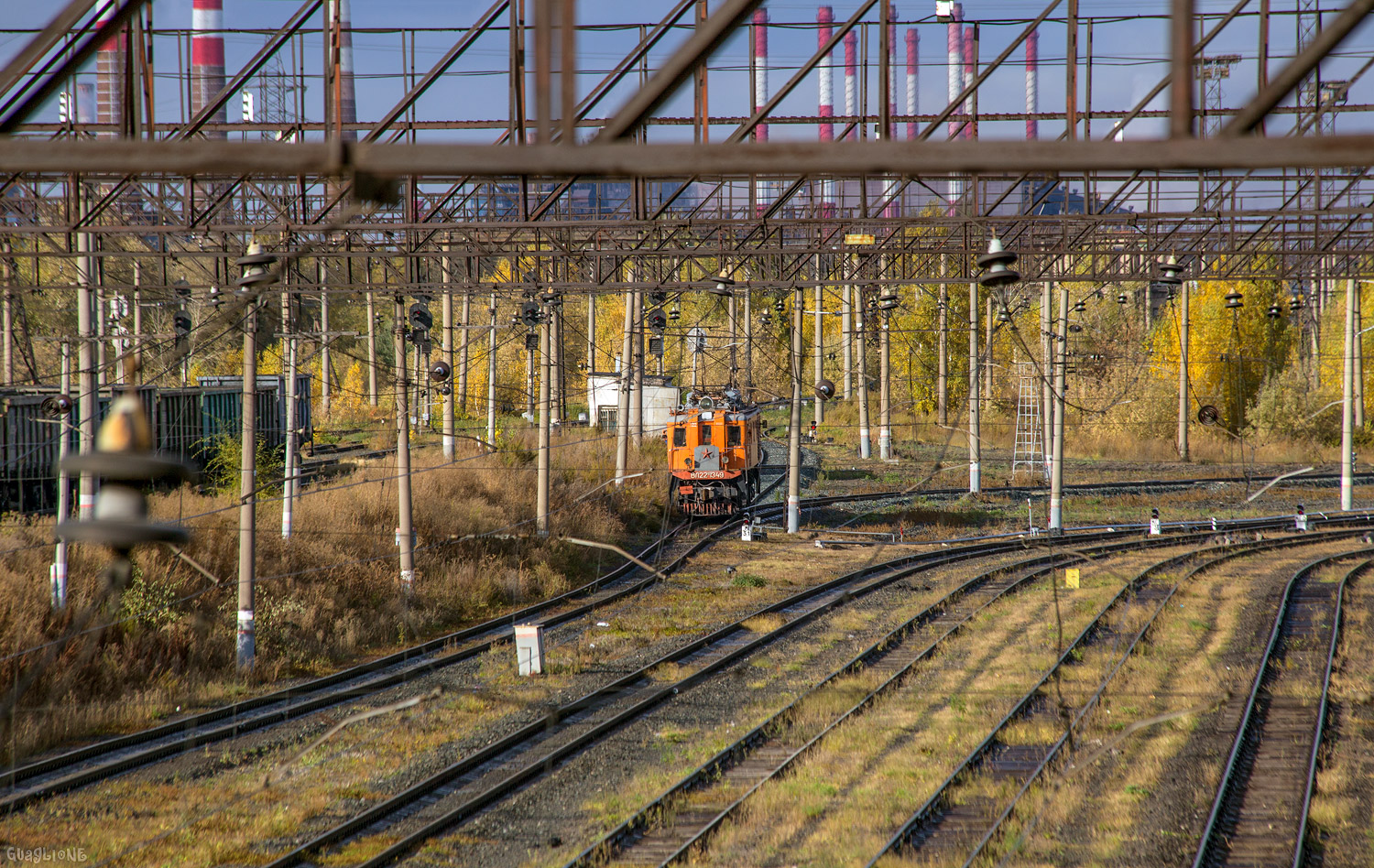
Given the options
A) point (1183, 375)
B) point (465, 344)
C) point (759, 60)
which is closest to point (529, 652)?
point (465, 344)

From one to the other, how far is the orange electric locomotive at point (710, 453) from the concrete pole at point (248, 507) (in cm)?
1365

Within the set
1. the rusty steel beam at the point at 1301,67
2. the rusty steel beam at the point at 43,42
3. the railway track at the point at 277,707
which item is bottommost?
the railway track at the point at 277,707

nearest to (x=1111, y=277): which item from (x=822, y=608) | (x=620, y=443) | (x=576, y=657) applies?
(x=822, y=608)

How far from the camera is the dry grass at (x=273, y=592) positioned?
11.7 meters

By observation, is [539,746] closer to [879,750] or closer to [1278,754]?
[879,750]

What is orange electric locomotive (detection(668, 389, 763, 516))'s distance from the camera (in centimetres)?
2614

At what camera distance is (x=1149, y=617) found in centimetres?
1631

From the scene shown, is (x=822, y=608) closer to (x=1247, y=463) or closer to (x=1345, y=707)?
(x=1345, y=707)

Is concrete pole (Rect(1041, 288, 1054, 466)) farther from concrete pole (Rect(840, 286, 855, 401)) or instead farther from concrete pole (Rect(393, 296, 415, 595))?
concrete pole (Rect(840, 286, 855, 401))

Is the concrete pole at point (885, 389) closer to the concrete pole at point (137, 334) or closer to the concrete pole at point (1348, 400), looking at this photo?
the concrete pole at point (1348, 400)

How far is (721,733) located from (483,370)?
4245cm

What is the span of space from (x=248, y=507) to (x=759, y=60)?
5482cm

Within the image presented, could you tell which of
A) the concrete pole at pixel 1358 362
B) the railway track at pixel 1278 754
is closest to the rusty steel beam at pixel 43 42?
the railway track at pixel 1278 754

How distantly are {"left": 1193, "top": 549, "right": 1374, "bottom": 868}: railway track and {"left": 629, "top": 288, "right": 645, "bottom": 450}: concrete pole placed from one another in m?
11.0
